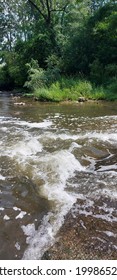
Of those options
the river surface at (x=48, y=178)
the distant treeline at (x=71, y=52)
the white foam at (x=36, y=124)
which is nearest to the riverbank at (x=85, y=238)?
the river surface at (x=48, y=178)

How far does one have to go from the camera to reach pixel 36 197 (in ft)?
11.3

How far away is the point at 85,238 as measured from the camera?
260 centimetres

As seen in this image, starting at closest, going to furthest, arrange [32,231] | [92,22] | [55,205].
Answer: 1. [32,231]
2. [55,205]
3. [92,22]

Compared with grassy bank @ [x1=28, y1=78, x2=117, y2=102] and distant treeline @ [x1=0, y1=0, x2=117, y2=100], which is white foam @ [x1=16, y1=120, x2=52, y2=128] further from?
distant treeline @ [x1=0, y1=0, x2=117, y2=100]

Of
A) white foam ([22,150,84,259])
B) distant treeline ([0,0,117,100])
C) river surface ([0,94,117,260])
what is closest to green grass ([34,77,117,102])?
distant treeline ([0,0,117,100])

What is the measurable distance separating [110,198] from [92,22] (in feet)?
49.0

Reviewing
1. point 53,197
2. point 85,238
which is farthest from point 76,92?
point 85,238

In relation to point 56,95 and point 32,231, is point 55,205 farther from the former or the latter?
point 56,95

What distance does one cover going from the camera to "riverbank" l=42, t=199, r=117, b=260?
7.84 feet

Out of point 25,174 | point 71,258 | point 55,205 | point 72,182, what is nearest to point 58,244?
point 71,258

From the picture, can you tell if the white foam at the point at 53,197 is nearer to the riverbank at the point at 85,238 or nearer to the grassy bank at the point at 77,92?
the riverbank at the point at 85,238

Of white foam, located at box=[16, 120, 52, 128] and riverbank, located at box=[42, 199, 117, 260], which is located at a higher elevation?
riverbank, located at box=[42, 199, 117, 260]

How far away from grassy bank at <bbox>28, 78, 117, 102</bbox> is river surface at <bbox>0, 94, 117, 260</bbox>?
5093mm
